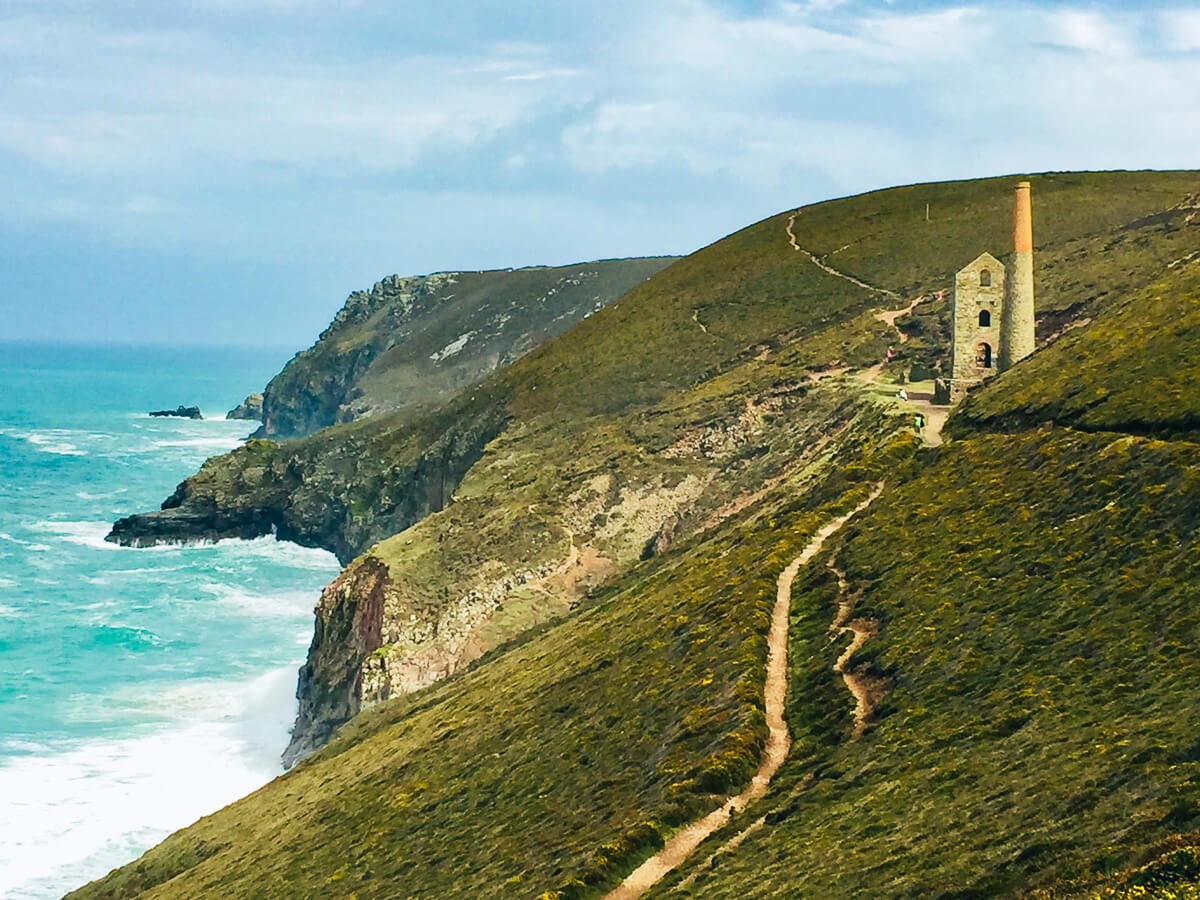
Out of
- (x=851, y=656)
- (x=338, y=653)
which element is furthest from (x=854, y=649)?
(x=338, y=653)

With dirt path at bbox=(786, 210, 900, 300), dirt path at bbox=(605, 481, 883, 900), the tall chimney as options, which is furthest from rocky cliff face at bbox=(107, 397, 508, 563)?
dirt path at bbox=(605, 481, 883, 900)

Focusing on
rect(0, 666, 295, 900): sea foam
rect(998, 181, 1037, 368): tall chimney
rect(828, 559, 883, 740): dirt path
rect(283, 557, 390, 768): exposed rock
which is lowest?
rect(0, 666, 295, 900): sea foam

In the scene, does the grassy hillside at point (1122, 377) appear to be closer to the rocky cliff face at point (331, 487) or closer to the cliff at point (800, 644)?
the cliff at point (800, 644)

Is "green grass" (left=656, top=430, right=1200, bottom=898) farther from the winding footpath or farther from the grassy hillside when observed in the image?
the grassy hillside

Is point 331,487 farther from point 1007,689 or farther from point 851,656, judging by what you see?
point 1007,689

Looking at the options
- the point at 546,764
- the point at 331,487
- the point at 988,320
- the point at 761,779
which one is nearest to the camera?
the point at 761,779

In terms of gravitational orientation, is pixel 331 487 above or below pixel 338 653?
above

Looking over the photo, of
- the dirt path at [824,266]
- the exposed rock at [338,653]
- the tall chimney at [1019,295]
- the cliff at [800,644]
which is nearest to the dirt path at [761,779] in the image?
the cliff at [800,644]
